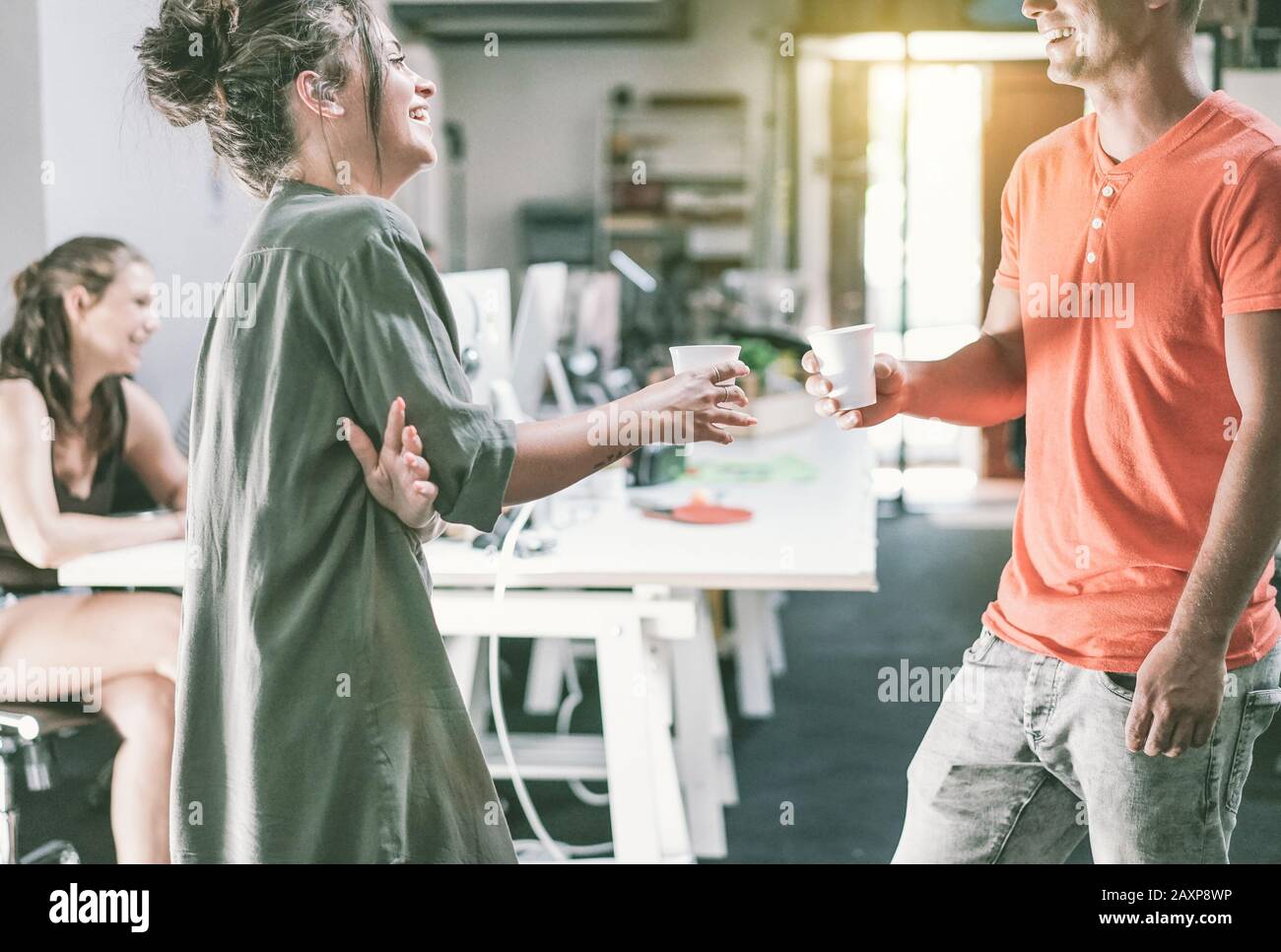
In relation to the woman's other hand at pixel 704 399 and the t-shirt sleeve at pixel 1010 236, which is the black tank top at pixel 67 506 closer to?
the woman's other hand at pixel 704 399

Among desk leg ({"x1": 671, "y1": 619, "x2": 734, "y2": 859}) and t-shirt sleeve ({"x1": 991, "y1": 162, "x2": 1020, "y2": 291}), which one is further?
desk leg ({"x1": 671, "y1": 619, "x2": 734, "y2": 859})

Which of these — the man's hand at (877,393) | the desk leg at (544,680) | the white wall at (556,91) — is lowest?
the desk leg at (544,680)

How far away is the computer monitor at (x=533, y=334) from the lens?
2.93 metres

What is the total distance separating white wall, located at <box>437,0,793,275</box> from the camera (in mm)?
8109

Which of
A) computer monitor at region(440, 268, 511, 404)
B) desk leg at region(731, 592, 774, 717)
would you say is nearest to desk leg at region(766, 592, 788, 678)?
desk leg at region(731, 592, 774, 717)

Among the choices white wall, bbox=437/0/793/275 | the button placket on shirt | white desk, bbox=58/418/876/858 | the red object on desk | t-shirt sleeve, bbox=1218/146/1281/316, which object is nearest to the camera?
t-shirt sleeve, bbox=1218/146/1281/316

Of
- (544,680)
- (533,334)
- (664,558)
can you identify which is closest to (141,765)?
(664,558)

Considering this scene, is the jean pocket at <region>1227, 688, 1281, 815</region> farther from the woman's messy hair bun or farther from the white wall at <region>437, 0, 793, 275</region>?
the white wall at <region>437, 0, 793, 275</region>

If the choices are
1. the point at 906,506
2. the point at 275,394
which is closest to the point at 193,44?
the point at 275,394

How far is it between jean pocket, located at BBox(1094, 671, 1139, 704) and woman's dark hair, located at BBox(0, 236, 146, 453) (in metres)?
2.05

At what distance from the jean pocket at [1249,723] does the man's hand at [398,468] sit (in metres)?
0.89

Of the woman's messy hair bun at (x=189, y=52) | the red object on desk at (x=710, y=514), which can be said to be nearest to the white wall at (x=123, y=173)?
the woman's messy hair bun at (x=189, y=52)
